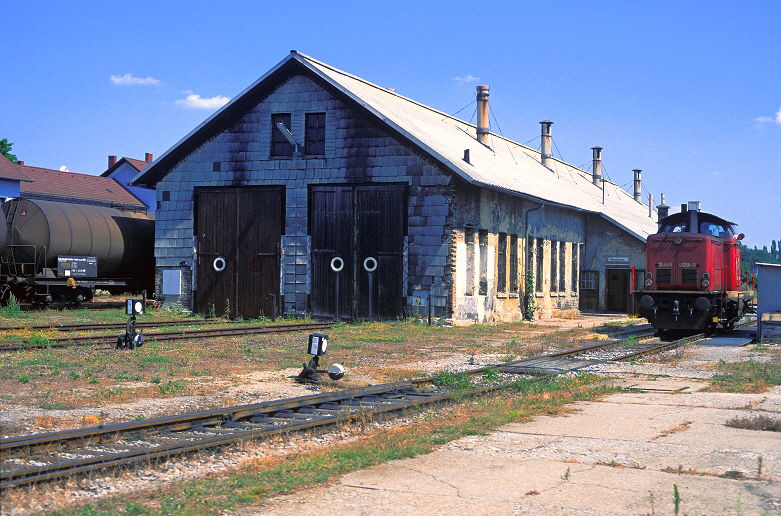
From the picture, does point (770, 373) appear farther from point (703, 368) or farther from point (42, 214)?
point (42, 214)

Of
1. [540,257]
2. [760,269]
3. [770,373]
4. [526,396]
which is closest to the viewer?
[526,396]

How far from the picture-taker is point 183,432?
8414mm

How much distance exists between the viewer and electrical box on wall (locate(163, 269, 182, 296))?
28688 mm

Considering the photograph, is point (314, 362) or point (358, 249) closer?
point (314, 362)

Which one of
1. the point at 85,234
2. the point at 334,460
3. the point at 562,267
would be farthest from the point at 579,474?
the point at 562,267

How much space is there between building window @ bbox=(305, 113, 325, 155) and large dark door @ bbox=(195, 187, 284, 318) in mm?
1835

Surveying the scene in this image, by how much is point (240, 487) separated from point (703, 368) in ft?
38.0

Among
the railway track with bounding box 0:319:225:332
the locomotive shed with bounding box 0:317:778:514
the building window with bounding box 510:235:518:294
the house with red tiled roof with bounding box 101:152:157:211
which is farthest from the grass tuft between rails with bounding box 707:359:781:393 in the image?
the house with red tiled roof with bounding box 101:152:157:211

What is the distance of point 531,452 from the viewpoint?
790 centimetres

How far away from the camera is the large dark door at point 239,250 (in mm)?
27562

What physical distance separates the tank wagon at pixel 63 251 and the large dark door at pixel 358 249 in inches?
325

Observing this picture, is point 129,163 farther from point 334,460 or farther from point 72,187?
point 334,460

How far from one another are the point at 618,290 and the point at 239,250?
61.1ft

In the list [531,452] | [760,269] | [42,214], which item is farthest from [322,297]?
[531,452]
